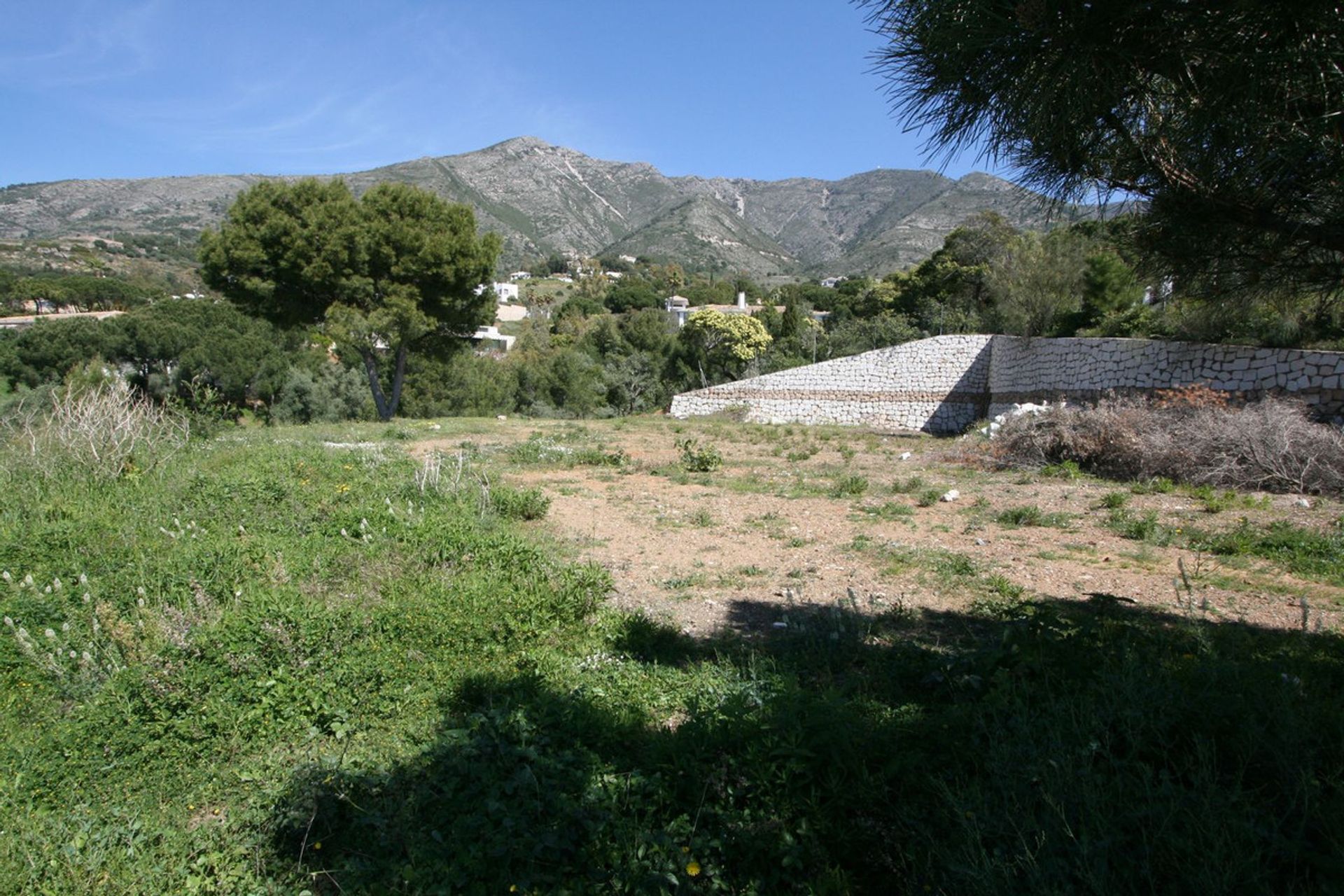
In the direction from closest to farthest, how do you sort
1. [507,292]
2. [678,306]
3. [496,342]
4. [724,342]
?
[724,342] < [496,342] < [678,306] < [507,292]

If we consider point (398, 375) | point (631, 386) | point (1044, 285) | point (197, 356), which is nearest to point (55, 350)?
point (197, 356)

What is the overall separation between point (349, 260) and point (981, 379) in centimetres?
1673

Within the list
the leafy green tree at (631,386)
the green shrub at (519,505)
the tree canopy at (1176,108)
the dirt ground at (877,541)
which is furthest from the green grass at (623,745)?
the leafy green tree at (631,386)

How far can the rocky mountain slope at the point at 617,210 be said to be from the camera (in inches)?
3255

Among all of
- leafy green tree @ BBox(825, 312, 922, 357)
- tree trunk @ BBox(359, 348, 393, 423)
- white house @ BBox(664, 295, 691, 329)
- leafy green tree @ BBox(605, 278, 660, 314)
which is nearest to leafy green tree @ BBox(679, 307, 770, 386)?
leafy green tree @ BBox(825, 312, 922, 357)

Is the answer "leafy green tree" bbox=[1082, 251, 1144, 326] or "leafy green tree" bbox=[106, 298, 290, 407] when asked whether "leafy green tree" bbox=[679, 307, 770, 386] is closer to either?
"leafy green tree" bbox=[1082, 251, 1144, 326]

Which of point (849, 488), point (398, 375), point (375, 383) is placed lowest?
point (849, 488)

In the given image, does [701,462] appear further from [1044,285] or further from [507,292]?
[507,292]

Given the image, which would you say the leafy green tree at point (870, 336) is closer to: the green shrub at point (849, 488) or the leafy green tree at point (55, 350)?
the green shrub at point (849, 488)

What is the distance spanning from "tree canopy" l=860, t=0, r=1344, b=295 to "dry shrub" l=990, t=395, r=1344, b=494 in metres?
6.26

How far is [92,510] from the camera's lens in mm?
5809

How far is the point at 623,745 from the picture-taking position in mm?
2842

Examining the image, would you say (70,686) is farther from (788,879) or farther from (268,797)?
(788,879)

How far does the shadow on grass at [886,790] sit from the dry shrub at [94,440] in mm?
5964
